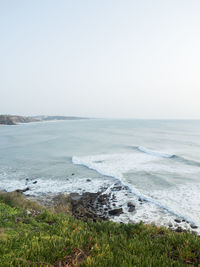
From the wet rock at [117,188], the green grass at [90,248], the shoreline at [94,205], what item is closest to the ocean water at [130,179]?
the shoreline at [94,205]

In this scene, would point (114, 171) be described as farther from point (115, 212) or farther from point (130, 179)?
point (115, 212)

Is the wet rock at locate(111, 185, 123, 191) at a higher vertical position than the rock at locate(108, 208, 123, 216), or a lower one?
lower

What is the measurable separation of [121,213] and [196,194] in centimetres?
693

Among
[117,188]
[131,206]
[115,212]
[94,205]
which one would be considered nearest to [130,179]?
[117,188]

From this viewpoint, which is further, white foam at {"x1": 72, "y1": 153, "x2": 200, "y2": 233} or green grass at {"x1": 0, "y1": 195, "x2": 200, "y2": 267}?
white foam at {"x1": 72, "y1": 153, "x2": 200, "y2": 233}

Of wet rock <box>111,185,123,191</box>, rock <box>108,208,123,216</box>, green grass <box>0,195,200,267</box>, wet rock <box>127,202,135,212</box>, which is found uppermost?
green grass <box>0,195,200,267</box>

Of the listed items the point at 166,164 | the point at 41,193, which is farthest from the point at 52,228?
the point at 166,164

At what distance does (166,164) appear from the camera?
78.8 feet

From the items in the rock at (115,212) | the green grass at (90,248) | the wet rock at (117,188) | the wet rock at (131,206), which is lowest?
the wet rock at (117,188)

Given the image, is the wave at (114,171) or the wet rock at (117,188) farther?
the wet rock at (117,188)

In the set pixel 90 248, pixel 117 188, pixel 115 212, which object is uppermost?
pixel 90 248

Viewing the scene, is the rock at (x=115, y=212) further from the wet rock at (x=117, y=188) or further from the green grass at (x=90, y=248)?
the green grass at (x=90, y=248)

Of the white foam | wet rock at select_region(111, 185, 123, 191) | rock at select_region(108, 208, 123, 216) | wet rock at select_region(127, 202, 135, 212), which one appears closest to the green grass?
rock at select_region(108, 208, 123, 216)

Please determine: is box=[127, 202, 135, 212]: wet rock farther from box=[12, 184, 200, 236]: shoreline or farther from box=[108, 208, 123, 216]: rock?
box=[108, 208, 123, 216]: rock
